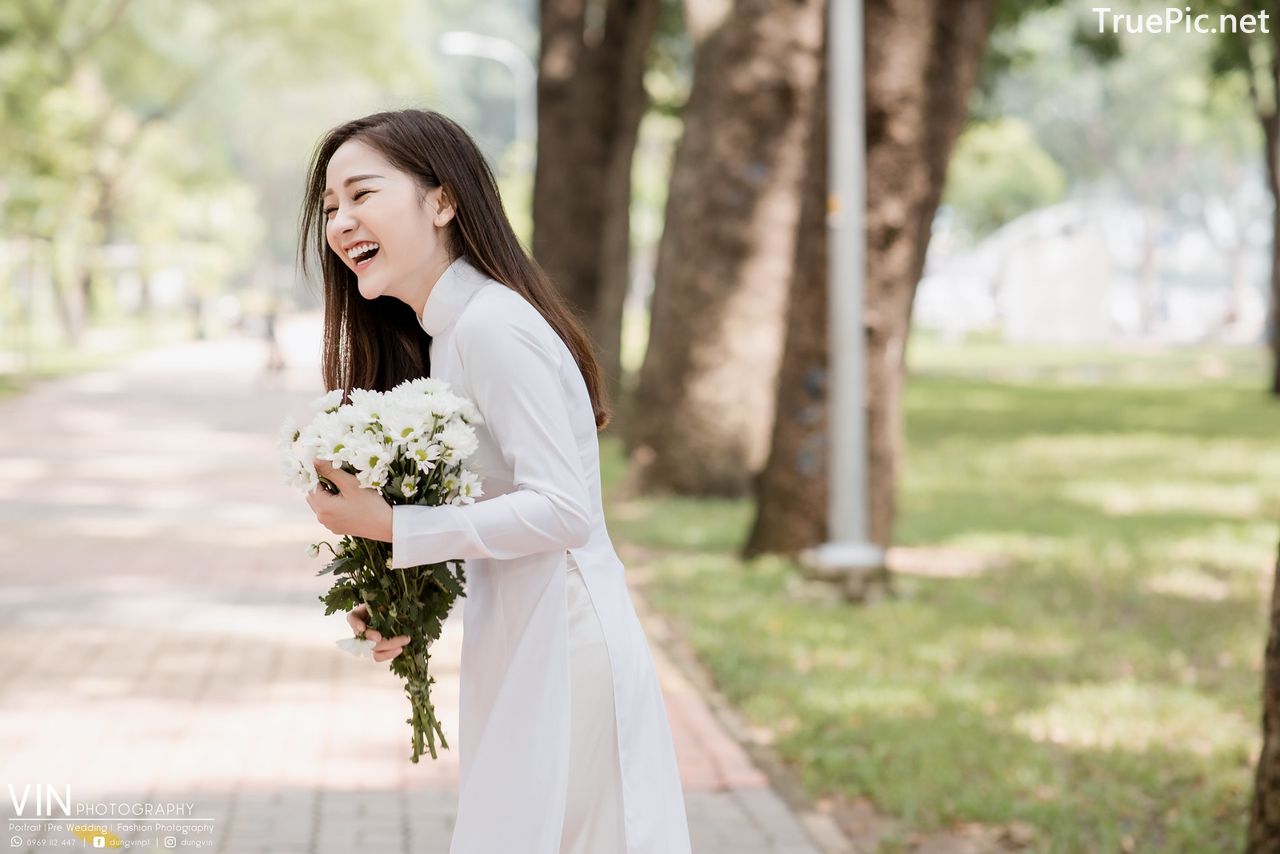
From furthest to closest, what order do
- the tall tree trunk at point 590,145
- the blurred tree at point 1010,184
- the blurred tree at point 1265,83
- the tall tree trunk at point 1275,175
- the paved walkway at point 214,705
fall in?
the blurred tree at point 1010,184
the tall tree trunk at point 1275,175
the blurred tree at point 1265,83
the tall tree trunk at point 590,145
the paved walkway at point 214,705

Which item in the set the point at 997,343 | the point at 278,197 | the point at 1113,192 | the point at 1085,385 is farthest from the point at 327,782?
the point at 1113,192

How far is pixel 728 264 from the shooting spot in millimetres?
13430

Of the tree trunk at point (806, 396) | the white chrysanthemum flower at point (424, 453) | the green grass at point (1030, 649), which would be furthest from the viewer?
the tree trunk at point (806, 396)

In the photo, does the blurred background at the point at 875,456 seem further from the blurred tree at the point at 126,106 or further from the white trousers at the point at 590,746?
the white trousers at the point at 590,746

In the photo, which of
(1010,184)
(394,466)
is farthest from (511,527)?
(1010,184)

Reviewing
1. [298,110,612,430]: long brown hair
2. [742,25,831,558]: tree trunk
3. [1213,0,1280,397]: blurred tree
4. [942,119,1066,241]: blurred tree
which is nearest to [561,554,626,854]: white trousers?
[298,110,612,430]: long brown hair

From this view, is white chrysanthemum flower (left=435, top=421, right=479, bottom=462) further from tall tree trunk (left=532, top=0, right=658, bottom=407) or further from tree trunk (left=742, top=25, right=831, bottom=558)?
tall tree trunk (left=532, top=0, right=658, bottom=407)

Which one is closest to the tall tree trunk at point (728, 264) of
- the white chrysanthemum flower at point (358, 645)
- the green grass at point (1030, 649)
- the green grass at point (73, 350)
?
the green grass at point (1030, 649)

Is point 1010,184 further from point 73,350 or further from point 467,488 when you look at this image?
point 467,488

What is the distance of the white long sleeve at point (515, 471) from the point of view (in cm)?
260

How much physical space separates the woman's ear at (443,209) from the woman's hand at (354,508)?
1.45 ft

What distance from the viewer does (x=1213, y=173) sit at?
91.2 meters

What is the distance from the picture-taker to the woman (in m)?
2.62

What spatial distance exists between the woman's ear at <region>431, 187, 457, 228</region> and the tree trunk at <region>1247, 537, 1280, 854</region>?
8.65 ft
